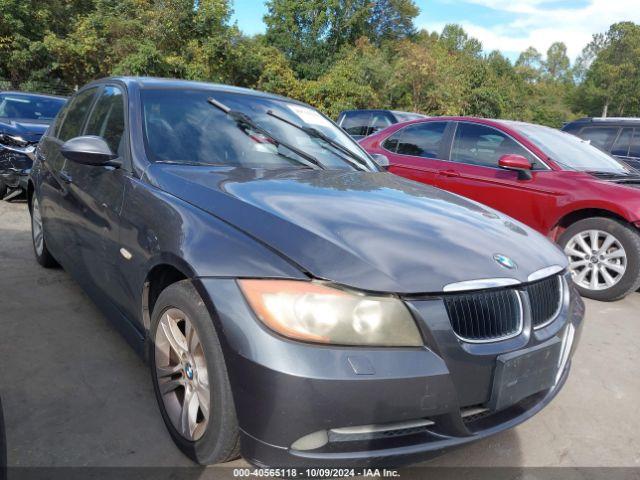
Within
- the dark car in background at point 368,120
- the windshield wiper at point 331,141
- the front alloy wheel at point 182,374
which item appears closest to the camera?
the front alloy wheel at point 182,374

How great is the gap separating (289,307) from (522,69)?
188 ft

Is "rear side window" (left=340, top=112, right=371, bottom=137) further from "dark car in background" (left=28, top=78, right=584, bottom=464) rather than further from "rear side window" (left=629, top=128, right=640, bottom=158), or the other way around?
"dark car in background" (left=28, top=78, right=584, bottom=464)

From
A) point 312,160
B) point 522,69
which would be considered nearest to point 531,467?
point 312,160

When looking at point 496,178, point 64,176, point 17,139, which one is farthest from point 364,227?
point 17,139

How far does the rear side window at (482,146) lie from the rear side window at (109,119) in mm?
3713

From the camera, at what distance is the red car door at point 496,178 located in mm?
5008

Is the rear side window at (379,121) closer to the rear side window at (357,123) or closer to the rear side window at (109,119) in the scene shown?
the rear side window at (357,123)

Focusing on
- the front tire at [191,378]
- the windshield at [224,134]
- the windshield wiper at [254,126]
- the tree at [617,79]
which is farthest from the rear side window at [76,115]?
the tree at [617,79]

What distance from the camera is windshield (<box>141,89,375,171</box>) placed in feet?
8.96

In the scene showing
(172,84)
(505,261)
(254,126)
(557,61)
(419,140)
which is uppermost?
(557,61)

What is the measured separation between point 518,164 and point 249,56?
2469cm

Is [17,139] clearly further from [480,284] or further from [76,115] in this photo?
[480,284]

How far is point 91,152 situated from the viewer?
2654 millimetres

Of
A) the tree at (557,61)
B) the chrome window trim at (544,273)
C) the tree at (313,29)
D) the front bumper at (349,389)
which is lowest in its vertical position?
the front bumper at (349,389)
